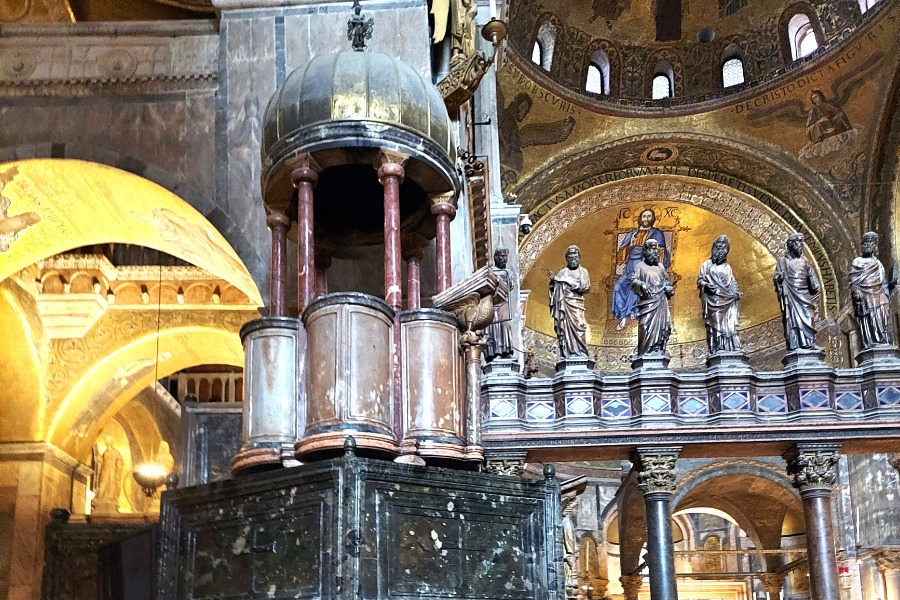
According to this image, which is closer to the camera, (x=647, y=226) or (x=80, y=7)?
(x=80, y=7)

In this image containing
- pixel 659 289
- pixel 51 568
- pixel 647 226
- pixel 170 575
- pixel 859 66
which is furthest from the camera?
pixel 647 226

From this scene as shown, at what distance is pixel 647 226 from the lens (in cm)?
2461

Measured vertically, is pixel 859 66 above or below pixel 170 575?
above

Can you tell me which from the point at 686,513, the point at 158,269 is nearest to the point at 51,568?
the point at 158,269

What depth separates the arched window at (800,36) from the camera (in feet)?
74.3

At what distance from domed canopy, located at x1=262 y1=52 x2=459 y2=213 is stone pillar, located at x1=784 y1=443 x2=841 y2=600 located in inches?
175

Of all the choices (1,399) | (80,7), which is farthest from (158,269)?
(80,7)

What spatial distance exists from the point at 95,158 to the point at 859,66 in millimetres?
16768

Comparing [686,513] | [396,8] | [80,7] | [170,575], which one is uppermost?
[80,7]

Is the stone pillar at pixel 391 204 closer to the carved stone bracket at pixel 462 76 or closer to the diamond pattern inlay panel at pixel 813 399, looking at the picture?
the carved stone bracket at pixel 462 76

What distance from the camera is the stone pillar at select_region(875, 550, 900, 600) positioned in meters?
19.1

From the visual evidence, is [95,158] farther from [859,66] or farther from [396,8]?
[859,66]

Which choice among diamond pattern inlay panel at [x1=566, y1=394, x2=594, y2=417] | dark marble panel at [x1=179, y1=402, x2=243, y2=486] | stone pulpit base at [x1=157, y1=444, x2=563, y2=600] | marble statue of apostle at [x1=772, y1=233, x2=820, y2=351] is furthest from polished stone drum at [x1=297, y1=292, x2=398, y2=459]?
dark marble panel at [x1=179, y1=402, x2=243, y2=486]

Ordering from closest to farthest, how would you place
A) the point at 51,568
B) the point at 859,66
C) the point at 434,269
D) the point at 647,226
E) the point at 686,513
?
the point at 51,568
the point at 434,269
the point at 859,66
the point at 647,226
the point at 686,513
